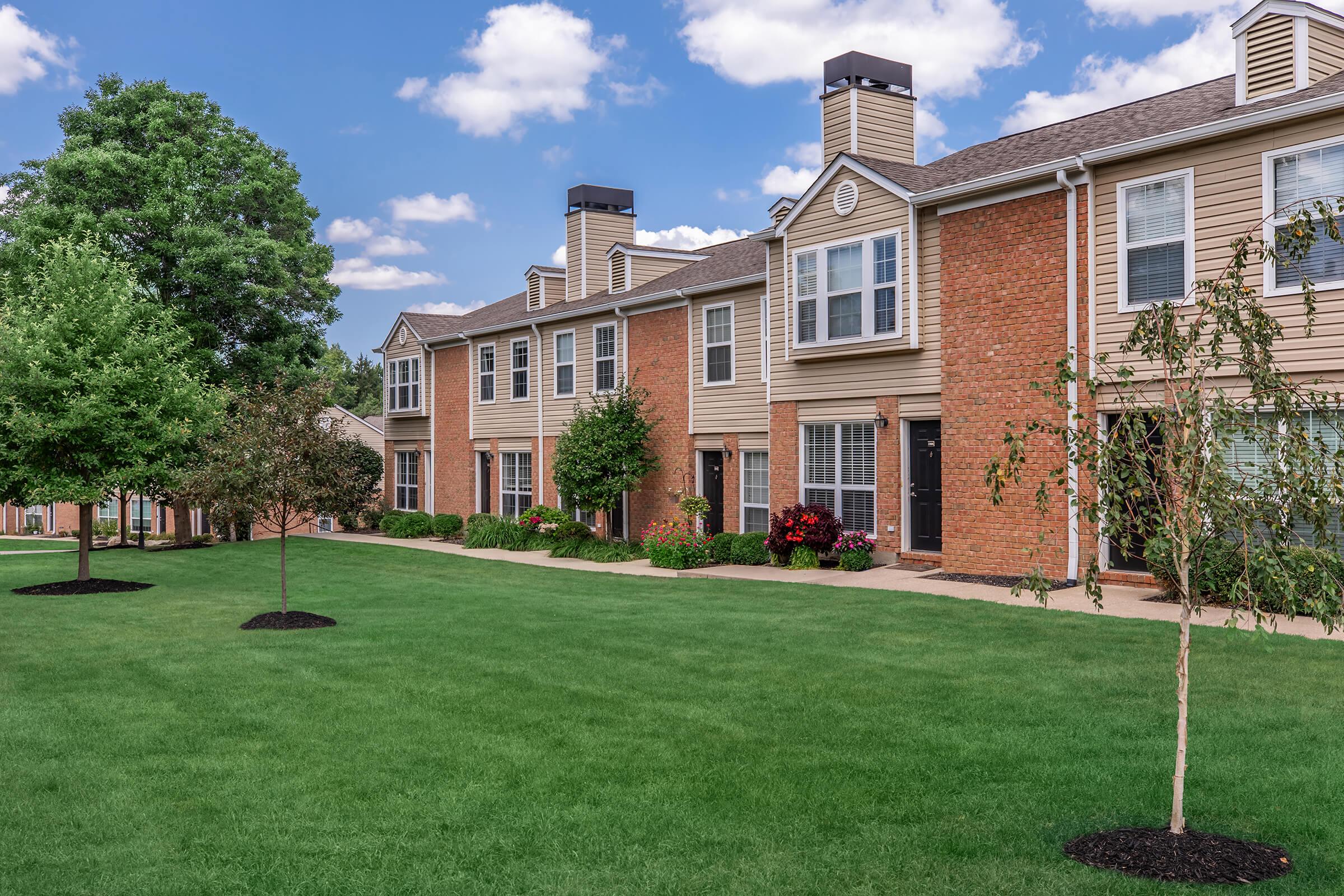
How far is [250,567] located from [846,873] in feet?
64.0

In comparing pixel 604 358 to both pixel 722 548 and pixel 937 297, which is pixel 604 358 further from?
pixel 937 297

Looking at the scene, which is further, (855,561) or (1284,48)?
(855,561)

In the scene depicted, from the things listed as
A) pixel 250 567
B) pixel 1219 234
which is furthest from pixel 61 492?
pixel 1219 234

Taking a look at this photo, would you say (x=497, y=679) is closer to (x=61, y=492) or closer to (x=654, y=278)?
(x=61, y=492)

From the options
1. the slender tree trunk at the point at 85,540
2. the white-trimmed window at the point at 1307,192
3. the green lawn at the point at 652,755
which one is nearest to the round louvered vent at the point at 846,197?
the white-trimmed window at the point at 1307,192

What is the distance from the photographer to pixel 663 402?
893 inches

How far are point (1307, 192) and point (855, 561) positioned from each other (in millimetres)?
8176

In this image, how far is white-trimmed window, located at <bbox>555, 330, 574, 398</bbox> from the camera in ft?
84.8

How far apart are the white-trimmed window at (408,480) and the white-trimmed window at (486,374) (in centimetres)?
428

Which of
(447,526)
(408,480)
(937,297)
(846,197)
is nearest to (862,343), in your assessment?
(937,297)

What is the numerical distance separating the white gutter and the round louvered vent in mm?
10952

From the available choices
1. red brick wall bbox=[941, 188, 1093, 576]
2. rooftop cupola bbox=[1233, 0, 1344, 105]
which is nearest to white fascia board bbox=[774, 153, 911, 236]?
red brick wall bbox=[941, 188, 1093, 576]

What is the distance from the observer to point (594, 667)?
9.95m

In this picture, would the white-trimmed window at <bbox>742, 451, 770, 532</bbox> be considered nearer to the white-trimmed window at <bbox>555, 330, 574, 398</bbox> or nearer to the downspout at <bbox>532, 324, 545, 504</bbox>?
the white-trimmed window at <bbox>555, 330, 574, 398</bbox>
